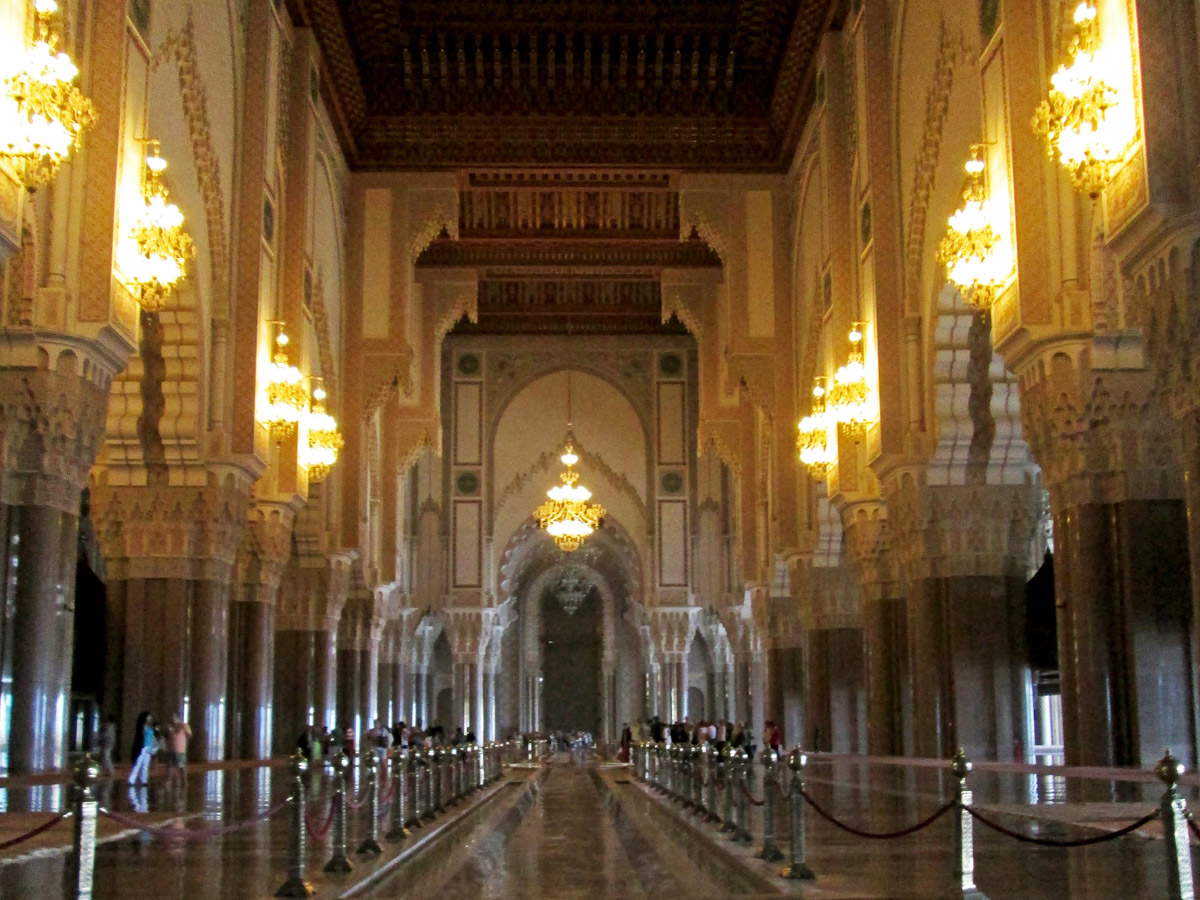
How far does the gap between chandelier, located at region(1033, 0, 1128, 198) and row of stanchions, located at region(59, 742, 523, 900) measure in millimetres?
5216

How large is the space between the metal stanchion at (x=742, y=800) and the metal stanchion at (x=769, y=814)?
0.84 metres

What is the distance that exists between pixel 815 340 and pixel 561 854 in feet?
38.2

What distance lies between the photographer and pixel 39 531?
10.1 meters

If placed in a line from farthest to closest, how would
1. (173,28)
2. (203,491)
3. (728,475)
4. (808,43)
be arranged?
1. (728,475)
2. (808,43)
3. (203,491)
4. (173,28)

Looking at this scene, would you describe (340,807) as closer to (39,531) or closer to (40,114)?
(40,114)

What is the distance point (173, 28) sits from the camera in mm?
12320

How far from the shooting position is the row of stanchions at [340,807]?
14.7 ft

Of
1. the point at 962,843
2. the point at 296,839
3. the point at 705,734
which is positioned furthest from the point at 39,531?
the point at 705,734

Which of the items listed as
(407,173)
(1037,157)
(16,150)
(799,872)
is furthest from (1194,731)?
(407,173)

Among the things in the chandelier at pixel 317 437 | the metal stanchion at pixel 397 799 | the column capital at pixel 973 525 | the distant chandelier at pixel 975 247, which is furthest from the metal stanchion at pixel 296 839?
the chandelier at pixel 317 437

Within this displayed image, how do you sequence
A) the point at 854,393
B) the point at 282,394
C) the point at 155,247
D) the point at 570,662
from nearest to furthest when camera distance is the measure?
the point at 155,247 < the point at 282,394 < the point at 854,393 < the point at 570,662

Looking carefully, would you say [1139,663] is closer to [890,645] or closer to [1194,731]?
[1194,731]

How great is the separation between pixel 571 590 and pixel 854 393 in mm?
26140

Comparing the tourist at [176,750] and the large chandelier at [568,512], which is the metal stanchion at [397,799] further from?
the large chandelier at [568,512]
